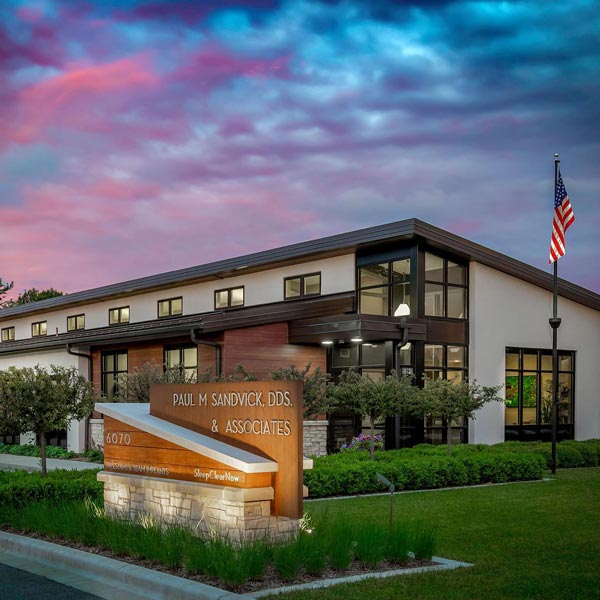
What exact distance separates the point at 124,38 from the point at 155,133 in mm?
5209

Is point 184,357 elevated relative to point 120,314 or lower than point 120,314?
lower

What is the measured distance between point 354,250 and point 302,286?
2.66 m

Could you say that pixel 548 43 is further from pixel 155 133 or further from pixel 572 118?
pixel 155 133

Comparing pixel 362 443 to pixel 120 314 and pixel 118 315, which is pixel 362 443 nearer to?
pixel 120 314

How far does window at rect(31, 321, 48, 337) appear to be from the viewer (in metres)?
42.2

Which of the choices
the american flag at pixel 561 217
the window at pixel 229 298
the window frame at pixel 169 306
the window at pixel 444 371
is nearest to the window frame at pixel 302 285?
the window at pixel 229 298

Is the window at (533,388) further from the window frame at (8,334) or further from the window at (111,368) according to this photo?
the window frame at (8,334)

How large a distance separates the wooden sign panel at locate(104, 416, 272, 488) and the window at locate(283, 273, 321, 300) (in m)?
15.7

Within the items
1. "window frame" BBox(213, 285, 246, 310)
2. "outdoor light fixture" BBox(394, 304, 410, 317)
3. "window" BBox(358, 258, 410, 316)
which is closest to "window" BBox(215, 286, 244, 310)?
"window frame" BBox(213, 285, 246, 310)

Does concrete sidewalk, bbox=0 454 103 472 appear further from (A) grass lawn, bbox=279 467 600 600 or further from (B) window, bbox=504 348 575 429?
(B) window, bbox=504 348 575 429

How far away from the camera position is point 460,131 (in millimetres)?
22016

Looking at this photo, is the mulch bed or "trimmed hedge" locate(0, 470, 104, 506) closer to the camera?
the mulch bed

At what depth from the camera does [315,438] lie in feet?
77.5

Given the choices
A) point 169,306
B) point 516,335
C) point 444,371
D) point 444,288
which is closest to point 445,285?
point 444,288
